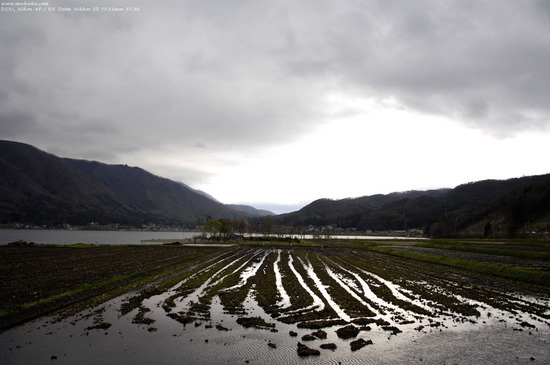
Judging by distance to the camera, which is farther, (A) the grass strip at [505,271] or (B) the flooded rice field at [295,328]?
(A) the grass strip at [505,271]

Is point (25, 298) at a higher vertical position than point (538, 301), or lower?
higher

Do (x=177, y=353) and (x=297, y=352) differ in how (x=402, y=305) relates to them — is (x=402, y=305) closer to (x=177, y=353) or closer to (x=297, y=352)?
(x=297, y=352)

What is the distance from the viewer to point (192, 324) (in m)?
15.1

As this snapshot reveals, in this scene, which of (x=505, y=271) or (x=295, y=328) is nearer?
(x=295, y=328)

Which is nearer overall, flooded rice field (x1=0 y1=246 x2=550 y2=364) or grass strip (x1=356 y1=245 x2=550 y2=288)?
flooded rice field (x1=0 y1=246 x2=550 y2=364)

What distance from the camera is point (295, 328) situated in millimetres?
14641

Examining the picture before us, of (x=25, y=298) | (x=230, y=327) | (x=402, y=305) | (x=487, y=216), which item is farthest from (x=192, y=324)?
(x=487, y=216)

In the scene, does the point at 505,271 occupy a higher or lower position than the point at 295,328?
lower

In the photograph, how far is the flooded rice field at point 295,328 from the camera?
11570 millimetres

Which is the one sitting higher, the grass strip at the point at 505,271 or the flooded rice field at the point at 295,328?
the flooded rice field at the point at 295,328

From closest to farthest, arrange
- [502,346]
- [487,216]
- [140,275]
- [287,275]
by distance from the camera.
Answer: [502,346], [140,275], [287,275], [487,216]

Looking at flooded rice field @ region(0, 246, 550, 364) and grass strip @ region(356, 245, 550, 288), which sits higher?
flooded rice field @ region(0, 246, 550, 364)

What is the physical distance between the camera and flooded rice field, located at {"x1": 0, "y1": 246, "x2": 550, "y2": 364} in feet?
38.0

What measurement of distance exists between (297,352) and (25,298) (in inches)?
654
